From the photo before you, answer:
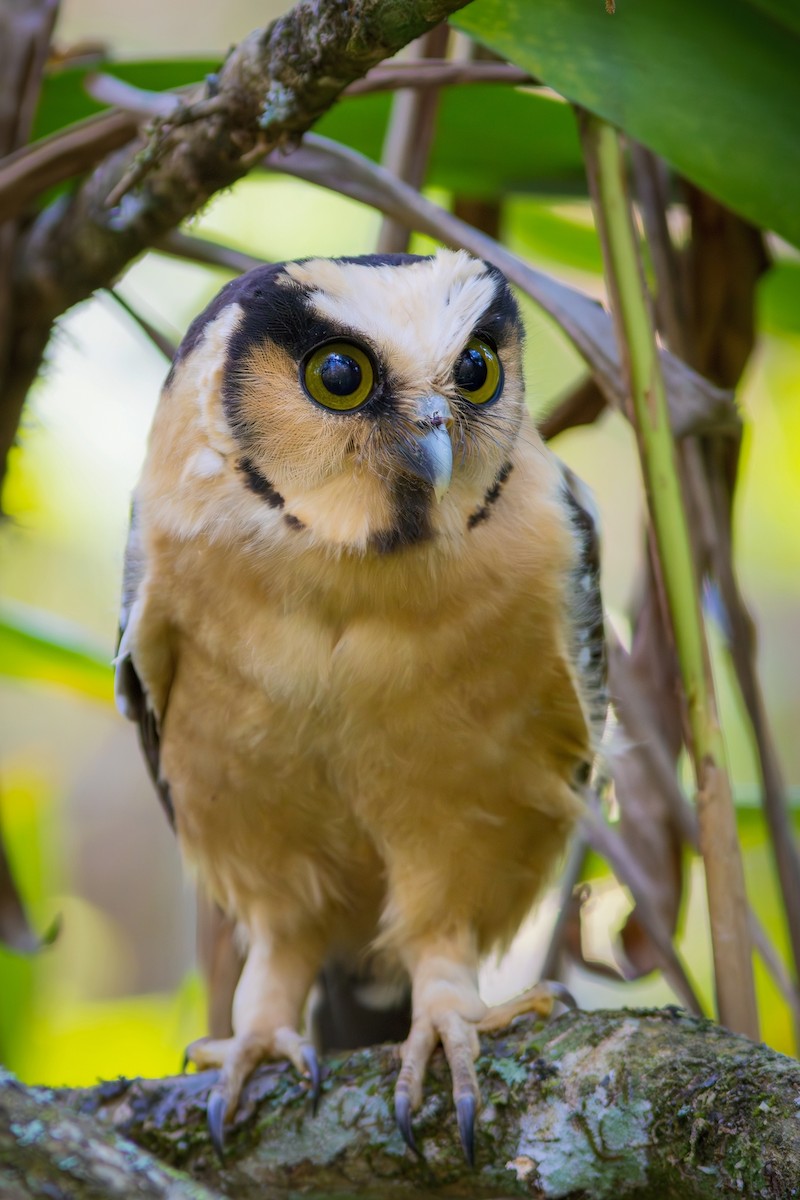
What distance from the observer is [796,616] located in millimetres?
6020

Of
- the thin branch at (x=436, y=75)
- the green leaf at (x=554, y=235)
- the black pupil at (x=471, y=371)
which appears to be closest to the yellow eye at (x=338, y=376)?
the black pupil at (x=471, y=371)

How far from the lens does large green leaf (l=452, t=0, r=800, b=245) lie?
5.06 ft

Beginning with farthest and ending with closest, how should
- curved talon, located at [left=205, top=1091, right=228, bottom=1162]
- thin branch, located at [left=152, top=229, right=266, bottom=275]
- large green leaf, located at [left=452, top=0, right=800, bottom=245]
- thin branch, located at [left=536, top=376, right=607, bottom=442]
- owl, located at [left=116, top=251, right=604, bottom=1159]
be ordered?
thin branch, located at [left=536, top=376, right=607, bottom=442] < thin branch, located at [left=152, top=229, right=266, bottom=275] < curved talon, located at [left=205, top=1091, right=228, bottom=1162] < owl, located at [left=116, top=251, right=604, bottom=1159] < large green leaf, located at [left=452, top=0, right=800, bottom=245]

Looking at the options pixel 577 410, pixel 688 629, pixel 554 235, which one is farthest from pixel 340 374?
pixel 554 235

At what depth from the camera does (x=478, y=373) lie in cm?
174

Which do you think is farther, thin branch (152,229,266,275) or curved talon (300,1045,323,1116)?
thin branch (152,229,266,275)

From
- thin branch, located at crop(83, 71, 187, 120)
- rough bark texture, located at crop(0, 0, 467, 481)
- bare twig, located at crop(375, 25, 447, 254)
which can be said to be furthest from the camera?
bare twig, located at crop(375, 25, 447, 254)

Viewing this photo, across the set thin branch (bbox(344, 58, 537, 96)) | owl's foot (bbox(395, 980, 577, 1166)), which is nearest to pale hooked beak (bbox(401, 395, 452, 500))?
thin branch (bbox(344, 58, 537, 96))

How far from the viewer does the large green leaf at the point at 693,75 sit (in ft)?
5.06

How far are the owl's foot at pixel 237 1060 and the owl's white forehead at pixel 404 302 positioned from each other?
1.12 meters

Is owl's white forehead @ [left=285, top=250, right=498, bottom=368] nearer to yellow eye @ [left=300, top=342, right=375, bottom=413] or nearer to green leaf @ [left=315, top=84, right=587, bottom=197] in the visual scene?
yellow eye @ [left=300, top=342, right=375, bottom=413]

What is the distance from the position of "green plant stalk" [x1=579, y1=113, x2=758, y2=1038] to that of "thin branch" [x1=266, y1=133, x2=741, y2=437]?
0.35ft

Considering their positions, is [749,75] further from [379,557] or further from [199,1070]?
[199,1070]

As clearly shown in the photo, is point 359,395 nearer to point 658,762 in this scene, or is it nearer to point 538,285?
point 538,285
